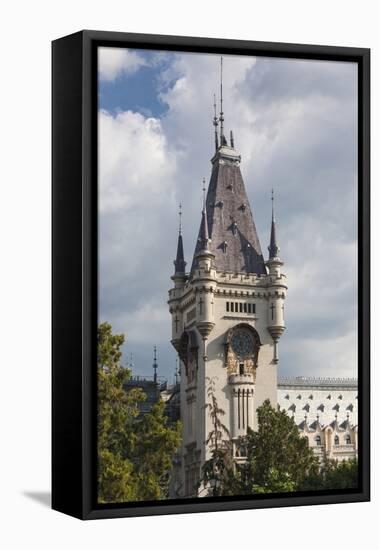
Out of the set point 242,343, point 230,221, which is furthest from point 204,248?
point 242,343

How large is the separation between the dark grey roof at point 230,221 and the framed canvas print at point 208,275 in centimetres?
1

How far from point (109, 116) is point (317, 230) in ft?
7.98

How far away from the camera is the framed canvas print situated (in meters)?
14.9

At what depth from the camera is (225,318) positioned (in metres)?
15.6

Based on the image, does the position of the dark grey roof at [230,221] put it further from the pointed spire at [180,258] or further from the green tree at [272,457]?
the green tree at [272,457]

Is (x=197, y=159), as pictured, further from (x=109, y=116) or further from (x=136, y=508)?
(x=136, y=508)

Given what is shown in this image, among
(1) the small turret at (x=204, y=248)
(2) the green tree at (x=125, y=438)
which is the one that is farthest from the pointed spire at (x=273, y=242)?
(2) the green tree at (x=125, y=438)

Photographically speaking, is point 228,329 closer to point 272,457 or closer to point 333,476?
point 272,457

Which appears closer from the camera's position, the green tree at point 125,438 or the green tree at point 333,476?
the green tree at point 125,438

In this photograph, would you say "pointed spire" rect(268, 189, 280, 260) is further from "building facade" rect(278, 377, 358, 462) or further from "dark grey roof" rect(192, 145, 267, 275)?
"building facade" rect(278, 377, 358, 462)

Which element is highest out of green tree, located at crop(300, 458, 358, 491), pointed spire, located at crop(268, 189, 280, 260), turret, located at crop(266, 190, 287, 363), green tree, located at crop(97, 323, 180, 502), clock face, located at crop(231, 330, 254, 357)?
pointed spire, located at crop(268, 189, 280, 260)

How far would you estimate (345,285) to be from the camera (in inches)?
638

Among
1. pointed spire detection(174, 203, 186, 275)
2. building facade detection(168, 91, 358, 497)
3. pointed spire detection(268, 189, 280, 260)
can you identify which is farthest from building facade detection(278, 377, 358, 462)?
pointed spire detection(174, 203, 186, 275)

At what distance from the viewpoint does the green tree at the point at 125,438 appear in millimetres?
14875
